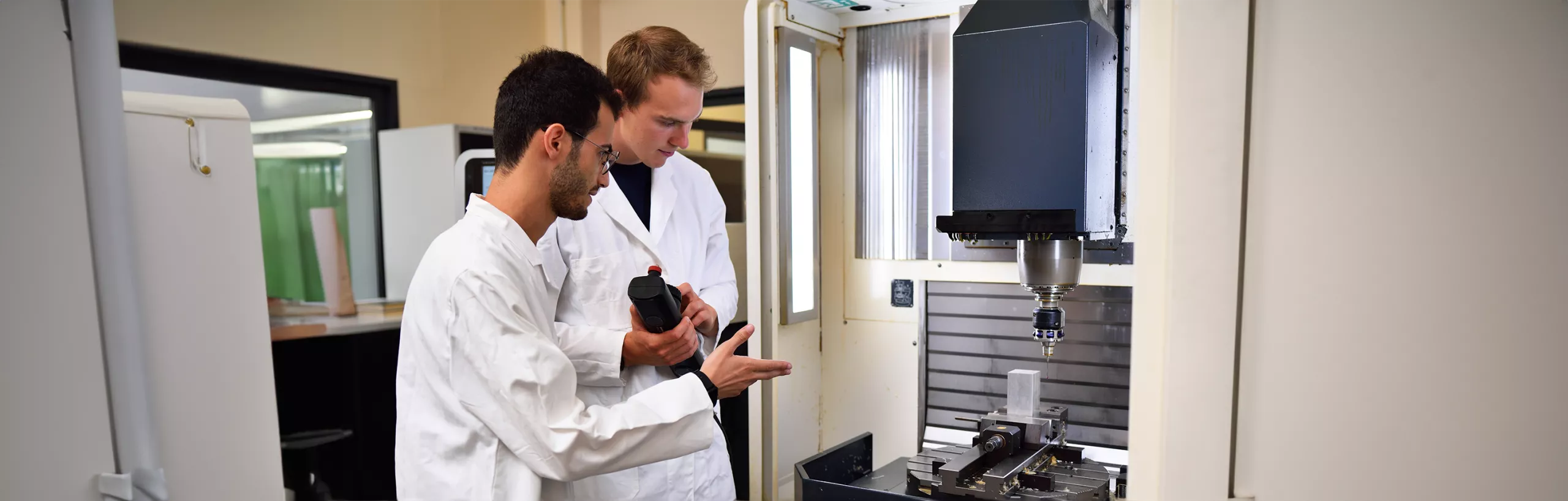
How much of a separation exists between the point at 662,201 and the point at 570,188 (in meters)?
0.56

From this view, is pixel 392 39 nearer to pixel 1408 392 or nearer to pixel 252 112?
pixel 252 112

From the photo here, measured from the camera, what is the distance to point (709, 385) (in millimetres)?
1263

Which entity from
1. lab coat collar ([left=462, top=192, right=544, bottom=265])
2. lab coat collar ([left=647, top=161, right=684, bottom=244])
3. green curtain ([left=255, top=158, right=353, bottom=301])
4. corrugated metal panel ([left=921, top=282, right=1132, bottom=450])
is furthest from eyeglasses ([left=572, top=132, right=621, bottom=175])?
green curtain ([left=255, top=158, right=353, bottom=301])

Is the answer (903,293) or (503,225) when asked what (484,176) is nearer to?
(903,293)

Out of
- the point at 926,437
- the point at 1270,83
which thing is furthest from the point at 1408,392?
the point at 926,437

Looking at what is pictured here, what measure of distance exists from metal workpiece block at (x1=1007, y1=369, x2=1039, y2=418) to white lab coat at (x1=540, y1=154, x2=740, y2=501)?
64 cm

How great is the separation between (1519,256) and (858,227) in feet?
6.11

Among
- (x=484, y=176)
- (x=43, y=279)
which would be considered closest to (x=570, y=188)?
(x=43, y=279)

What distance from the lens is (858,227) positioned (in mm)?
2479

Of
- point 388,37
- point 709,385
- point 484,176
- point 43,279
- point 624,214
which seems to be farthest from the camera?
point 388,37

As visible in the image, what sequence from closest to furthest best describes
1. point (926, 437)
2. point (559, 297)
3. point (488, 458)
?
point (488, 458)
point (559, 297)
point (926, 437)

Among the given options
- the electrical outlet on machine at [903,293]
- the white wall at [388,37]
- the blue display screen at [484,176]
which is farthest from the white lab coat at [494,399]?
the white wall at [388,37]

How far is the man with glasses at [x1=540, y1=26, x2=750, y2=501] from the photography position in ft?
4.75

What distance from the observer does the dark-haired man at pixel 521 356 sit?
106 cm
